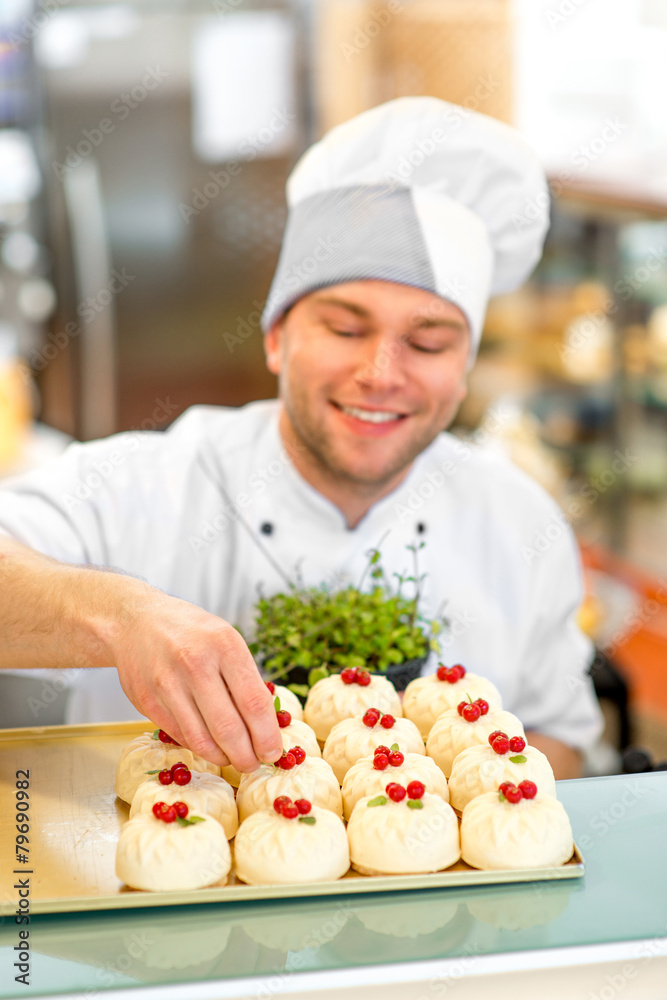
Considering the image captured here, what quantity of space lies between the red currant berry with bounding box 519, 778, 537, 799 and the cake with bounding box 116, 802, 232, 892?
30 cm

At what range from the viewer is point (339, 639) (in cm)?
147

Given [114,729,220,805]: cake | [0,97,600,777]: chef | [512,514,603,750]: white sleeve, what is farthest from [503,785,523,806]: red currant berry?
[512,514,603,750]: white sleeve

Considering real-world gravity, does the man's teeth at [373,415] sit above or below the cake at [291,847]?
above

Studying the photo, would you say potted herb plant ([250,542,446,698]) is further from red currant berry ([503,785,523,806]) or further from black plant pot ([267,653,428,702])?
red currant berry ([503,785,523,806])

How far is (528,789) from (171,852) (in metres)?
0.36

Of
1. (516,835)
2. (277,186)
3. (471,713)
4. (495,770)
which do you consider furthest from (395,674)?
(277,186)

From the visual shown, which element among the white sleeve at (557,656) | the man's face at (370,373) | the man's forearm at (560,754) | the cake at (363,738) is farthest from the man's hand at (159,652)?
the white sleeve at (557,656)

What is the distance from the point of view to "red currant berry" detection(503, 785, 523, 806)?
1028mm

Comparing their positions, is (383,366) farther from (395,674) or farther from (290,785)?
(290,785)

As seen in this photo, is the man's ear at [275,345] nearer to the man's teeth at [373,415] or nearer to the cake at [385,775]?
the man's teeth at [373,415]

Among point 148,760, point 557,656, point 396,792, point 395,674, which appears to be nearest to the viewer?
point 396,792

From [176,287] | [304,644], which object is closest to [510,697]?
[304,644]

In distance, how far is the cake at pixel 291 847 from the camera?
97 centimetres

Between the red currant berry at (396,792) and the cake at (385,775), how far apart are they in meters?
0.03
